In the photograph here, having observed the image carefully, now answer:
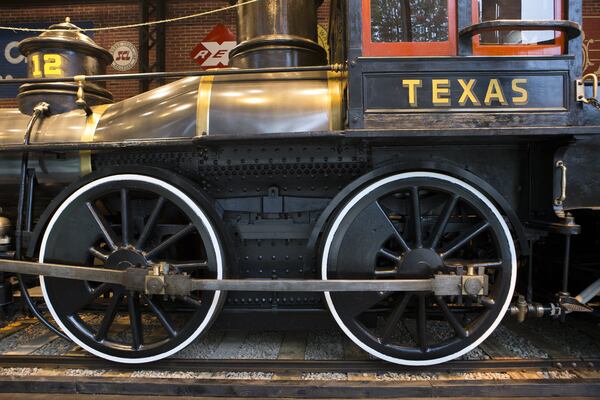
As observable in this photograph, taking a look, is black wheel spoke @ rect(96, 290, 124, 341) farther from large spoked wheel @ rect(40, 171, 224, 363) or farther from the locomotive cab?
the locomotive cab

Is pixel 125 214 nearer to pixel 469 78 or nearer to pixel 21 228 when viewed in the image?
pixel 21 228

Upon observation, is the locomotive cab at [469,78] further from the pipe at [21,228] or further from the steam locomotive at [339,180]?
the pipe at [21,228]

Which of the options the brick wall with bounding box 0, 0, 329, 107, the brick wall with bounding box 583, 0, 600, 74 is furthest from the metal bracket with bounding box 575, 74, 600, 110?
the brick wall with bounding box 0, 0, 329, 107

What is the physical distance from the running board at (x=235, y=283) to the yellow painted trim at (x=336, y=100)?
85 cm

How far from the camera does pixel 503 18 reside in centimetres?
204

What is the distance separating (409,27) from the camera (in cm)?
204

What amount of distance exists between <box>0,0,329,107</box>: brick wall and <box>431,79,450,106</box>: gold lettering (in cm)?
654

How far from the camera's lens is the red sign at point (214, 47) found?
7.03 metres

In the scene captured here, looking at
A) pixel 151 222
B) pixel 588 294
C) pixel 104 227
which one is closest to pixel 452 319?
pixel 588 294

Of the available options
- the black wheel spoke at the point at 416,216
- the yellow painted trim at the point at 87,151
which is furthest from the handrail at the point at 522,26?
the yellow painted trim at the point at 87,151

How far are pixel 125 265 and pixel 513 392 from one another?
7.22ft

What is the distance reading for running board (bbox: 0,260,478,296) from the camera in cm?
192

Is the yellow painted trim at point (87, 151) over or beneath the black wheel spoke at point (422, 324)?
over

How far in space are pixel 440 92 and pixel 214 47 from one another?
605 centimetres
